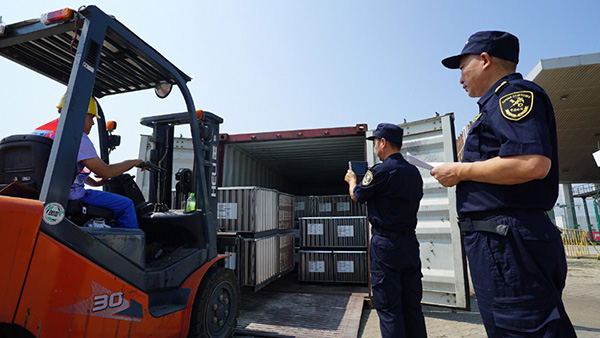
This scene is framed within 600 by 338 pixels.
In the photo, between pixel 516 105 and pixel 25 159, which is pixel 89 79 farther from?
pixel 516 105

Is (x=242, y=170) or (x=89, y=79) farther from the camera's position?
(x=242, y=170)

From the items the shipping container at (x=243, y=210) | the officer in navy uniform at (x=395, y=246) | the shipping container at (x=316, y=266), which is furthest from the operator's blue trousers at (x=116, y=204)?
the shipping container at (x=316, y=266)

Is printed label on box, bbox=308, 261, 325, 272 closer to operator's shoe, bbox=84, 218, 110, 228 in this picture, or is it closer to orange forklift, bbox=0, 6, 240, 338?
orange forklift, bbox=0, 6, 240, 338

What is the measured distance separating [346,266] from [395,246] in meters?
4.34

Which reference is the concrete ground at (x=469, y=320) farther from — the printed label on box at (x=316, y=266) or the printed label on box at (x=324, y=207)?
the printed label on box at (x=324, y=207)

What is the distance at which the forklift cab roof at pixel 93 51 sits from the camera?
2.55 meters

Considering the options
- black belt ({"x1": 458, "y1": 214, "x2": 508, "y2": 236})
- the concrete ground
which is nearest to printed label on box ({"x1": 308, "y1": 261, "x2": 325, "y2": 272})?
the concrete ground

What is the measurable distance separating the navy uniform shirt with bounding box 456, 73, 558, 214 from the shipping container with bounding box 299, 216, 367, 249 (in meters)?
5.66

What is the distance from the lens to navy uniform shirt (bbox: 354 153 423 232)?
300cm

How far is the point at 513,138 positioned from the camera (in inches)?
56.5

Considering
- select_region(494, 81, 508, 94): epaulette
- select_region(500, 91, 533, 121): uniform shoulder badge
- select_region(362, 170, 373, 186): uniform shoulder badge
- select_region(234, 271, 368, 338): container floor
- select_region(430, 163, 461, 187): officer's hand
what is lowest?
select_region(234, 271, 368, 338): container floor

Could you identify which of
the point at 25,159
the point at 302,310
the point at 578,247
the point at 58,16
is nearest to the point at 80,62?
the point at 58,16

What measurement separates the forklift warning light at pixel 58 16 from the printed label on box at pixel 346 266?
6250 millimetres

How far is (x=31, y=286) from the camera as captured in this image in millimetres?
1853
